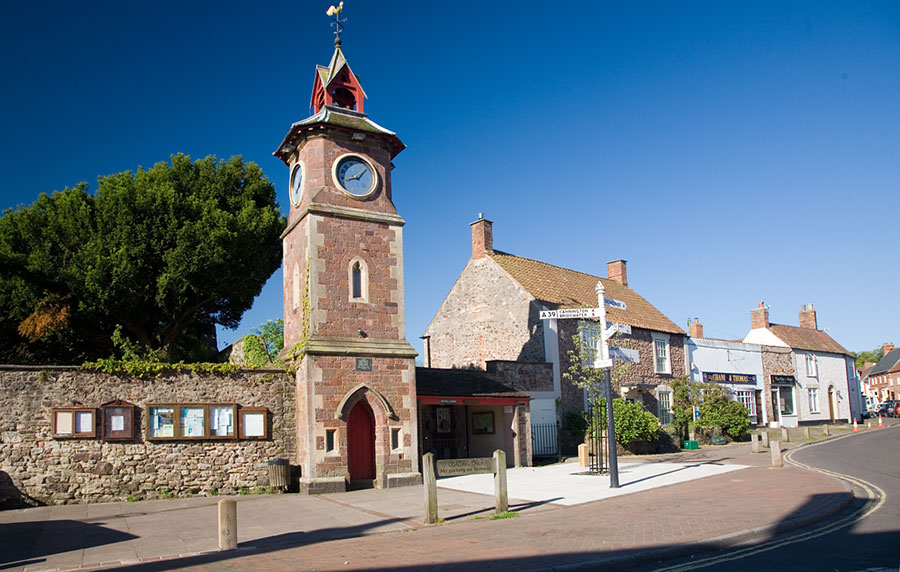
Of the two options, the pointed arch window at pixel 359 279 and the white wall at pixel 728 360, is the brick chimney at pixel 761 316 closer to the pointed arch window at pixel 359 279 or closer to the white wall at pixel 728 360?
the white wall at pixel 728 360

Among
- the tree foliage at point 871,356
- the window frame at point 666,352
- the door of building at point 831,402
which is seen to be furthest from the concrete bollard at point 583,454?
the tree foliage at point 871,356

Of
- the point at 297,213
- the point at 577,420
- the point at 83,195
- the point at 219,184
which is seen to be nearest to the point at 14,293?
the point at 83,195

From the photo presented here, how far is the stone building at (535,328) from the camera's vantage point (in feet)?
91.5

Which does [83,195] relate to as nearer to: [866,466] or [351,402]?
[351,402]

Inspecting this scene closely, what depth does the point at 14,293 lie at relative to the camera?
926 inches

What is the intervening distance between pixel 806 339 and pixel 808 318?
5.33m

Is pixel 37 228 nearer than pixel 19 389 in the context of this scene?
No

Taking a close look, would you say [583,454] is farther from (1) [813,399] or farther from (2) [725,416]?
(1) [813,399]

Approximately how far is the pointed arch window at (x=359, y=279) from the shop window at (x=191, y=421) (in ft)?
14.0

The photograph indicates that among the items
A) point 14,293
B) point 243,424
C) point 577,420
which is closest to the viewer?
point 243,424

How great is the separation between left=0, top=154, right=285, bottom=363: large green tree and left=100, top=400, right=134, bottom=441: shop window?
7.81m

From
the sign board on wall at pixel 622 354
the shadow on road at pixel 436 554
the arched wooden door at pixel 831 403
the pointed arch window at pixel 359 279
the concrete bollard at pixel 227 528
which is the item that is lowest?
the arched wooden door at pixel 831 403

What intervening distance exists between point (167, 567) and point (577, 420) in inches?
797

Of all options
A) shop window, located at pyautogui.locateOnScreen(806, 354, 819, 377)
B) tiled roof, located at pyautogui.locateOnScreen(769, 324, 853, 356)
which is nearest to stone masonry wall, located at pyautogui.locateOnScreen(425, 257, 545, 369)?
tiled roof, located at pyautogui.locateOnScreen(769, 324, 853, 356)
